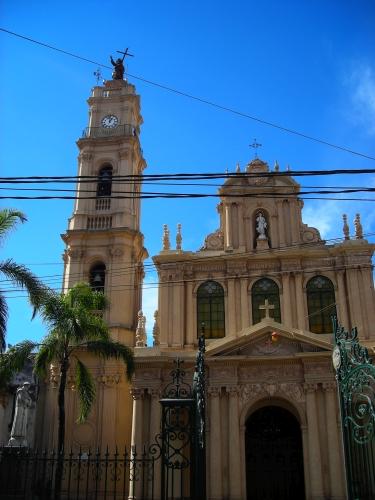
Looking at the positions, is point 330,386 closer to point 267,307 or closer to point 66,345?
point 267,307

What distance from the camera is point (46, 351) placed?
21.7 meters

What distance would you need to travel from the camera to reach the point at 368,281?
27906mm

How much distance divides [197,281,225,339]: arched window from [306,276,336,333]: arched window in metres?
4.24

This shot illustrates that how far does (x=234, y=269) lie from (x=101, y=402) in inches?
356

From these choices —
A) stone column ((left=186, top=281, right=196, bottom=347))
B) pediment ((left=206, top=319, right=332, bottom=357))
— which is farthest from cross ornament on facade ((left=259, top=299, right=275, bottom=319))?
stone column ((left=186, top=281, right=196, bottom=347))

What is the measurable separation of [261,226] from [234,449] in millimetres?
11278

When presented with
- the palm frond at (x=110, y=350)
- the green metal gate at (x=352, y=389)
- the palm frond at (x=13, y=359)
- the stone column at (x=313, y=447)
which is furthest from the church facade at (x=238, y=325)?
the green metal gate at (x=352, y=389)

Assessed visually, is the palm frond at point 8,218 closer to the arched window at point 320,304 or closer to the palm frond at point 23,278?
the palm frond at point 23,278

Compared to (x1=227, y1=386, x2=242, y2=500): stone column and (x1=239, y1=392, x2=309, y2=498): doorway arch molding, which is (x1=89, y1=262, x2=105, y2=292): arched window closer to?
(x1=227, y1=386, x2=242, y2=500): stone column

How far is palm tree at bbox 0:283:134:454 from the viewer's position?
21.0m

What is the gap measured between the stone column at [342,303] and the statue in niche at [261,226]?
13.7ft

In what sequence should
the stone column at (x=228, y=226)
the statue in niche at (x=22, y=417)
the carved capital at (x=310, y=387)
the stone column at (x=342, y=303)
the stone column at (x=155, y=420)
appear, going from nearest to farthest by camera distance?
the stone column at (x=155, y=420), the carved capital at (x=310, y=387), the statue in niche at (x=22, y=417), the stone column at (x=342, y=303), the stone column at (x=228, y=226)

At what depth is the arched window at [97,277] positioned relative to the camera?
102 feet

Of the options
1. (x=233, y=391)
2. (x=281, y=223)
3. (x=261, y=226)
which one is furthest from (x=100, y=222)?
(x=233, y=391)
